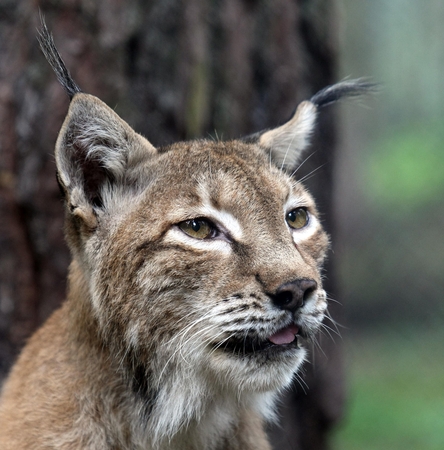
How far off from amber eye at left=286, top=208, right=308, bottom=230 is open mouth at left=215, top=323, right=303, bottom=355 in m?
0.83

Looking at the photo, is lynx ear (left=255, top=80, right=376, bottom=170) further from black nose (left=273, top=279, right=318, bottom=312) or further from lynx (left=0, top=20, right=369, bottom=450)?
black nose (left=273, top=279, right=318, bottom=312)

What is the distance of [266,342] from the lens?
11.9 feet

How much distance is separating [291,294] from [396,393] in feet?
31.1

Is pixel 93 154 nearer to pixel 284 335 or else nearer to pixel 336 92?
pixel 284 335

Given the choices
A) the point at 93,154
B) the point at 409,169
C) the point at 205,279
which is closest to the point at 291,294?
the point at 205,279

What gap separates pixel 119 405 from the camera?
3.94m

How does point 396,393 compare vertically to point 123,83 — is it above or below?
below

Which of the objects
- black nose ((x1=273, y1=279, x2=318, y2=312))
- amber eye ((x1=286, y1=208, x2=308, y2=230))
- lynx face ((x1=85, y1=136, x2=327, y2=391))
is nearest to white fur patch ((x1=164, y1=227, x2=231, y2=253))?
lynx face ((x1=85, y1=136, x2=327, y2=391))

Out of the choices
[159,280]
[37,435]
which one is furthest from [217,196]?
[37,435]

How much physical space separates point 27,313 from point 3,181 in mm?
1157

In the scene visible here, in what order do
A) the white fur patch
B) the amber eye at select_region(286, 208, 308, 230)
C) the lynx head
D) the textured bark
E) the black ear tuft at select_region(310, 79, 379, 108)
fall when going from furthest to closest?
1. the textured bark
2. the black ear tuft at select_region(310, 79, 379, 108)
3. the amber eye at select_region(286, 208, 308, 230)
4. the white fur patch
5. the lynx head

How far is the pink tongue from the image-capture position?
11.8ft

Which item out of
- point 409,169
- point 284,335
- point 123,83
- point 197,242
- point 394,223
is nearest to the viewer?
point 284,335

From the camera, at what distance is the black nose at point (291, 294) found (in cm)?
344
